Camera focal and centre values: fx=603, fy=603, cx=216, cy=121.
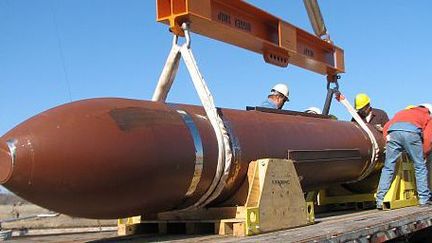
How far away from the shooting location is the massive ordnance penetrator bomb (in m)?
3.33

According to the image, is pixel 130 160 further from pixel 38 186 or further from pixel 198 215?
pixel 198 215

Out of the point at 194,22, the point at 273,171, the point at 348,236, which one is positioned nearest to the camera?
the point at 348,236

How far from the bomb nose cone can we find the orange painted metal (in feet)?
6.13

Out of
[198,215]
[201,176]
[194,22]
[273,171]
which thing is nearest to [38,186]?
[201,176]

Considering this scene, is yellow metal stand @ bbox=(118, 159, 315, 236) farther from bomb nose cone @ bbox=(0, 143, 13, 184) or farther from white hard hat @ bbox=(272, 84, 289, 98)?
white hard hat @ bbox=(272, 84, 289, 98)

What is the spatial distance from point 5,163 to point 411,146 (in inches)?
188

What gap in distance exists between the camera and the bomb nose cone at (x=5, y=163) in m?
3.22

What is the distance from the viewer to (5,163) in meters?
3.24

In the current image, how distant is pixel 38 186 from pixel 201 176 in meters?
1.19

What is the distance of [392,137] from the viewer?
6.72 meters

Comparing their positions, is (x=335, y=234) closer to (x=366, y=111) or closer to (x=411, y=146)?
(x=411, y=146)

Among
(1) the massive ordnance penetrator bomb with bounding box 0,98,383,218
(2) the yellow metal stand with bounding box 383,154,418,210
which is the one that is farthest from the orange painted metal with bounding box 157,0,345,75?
(2) the yellow metal stand with bounding box 383,154,418,210

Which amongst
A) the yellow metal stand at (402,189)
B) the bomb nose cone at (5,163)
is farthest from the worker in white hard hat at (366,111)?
the bomb nose cone at (5,163)

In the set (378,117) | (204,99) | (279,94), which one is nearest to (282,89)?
(279,94)
